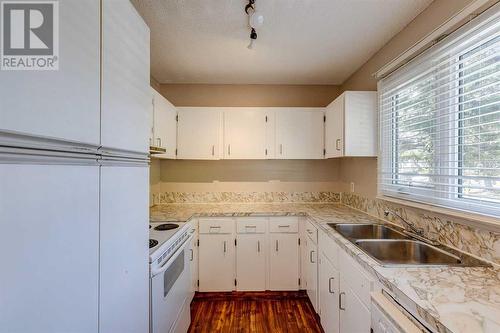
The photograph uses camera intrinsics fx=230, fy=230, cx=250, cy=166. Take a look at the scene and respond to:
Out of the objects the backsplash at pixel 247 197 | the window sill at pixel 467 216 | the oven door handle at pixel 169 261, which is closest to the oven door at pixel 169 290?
the oven door handle at pixel 169 261

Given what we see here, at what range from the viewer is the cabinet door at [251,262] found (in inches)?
97.5

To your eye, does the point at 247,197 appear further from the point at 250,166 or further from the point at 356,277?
the point at 356,277

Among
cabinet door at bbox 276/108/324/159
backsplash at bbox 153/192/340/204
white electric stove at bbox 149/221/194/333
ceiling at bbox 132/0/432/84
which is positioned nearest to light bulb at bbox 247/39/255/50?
ceiling at bbox 132/0/432/84

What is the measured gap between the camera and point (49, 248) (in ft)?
1.92

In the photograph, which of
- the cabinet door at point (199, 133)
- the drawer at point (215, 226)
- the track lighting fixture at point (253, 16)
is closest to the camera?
the track lighting fixture at point (253, 16)

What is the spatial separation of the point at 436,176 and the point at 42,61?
1986 millimetres

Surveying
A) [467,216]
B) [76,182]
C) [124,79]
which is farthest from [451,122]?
[76,182]

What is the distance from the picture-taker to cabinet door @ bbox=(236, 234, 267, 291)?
2.48 meters

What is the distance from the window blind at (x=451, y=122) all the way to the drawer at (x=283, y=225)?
0.97m

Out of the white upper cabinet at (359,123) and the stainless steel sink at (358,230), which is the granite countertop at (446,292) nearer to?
the stainless steel sink at (358,230)

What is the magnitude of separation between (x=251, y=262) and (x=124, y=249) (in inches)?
69.5

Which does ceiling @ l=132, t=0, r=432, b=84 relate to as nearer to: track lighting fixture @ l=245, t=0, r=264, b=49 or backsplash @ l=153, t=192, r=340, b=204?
track lighting fixture @ l=245, t=0, r=264, b=49

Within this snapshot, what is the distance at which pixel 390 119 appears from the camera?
1.99 m

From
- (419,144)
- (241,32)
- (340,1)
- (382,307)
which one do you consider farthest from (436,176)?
(241,32)
